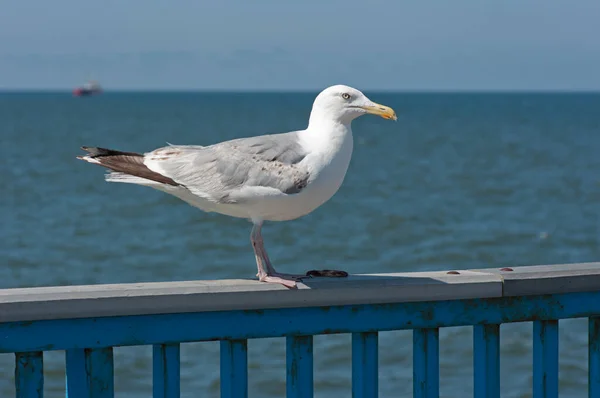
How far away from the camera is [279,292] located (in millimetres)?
2549

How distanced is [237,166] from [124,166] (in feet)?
1.18

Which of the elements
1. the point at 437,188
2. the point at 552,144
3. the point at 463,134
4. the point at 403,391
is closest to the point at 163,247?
the point at 403,391

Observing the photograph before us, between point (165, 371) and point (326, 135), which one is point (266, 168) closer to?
point (326, 135)

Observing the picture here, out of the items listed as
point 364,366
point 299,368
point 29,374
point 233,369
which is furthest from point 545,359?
point 29,374

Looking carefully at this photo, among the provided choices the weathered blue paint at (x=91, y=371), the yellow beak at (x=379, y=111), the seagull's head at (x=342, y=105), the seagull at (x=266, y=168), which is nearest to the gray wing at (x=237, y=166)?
the seagull at (x=266, y=168)

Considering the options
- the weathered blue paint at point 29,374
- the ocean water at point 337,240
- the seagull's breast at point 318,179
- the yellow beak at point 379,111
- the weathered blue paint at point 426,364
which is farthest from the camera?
the ocean water at point 337,240

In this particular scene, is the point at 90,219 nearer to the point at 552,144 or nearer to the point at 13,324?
the point at 13,324

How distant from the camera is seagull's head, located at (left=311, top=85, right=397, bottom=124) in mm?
3266

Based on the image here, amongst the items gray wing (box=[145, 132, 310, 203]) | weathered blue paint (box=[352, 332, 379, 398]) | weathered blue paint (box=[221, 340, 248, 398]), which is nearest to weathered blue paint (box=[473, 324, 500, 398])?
weathered blue paint (box=[352, 332, 379, 398])

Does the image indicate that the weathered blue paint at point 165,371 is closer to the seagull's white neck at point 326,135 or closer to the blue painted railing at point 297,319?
the blue painted railing at point 297,319

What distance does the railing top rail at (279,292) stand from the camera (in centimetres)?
239

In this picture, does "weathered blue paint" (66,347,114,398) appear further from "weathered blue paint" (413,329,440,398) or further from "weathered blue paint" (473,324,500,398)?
"weathered blue paint" (473,324,500,398)

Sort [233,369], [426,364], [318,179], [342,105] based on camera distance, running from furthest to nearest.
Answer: [342,105]
[318,179]
[426,364]
[233,369]

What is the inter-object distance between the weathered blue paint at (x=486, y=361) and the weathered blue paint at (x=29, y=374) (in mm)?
1092
